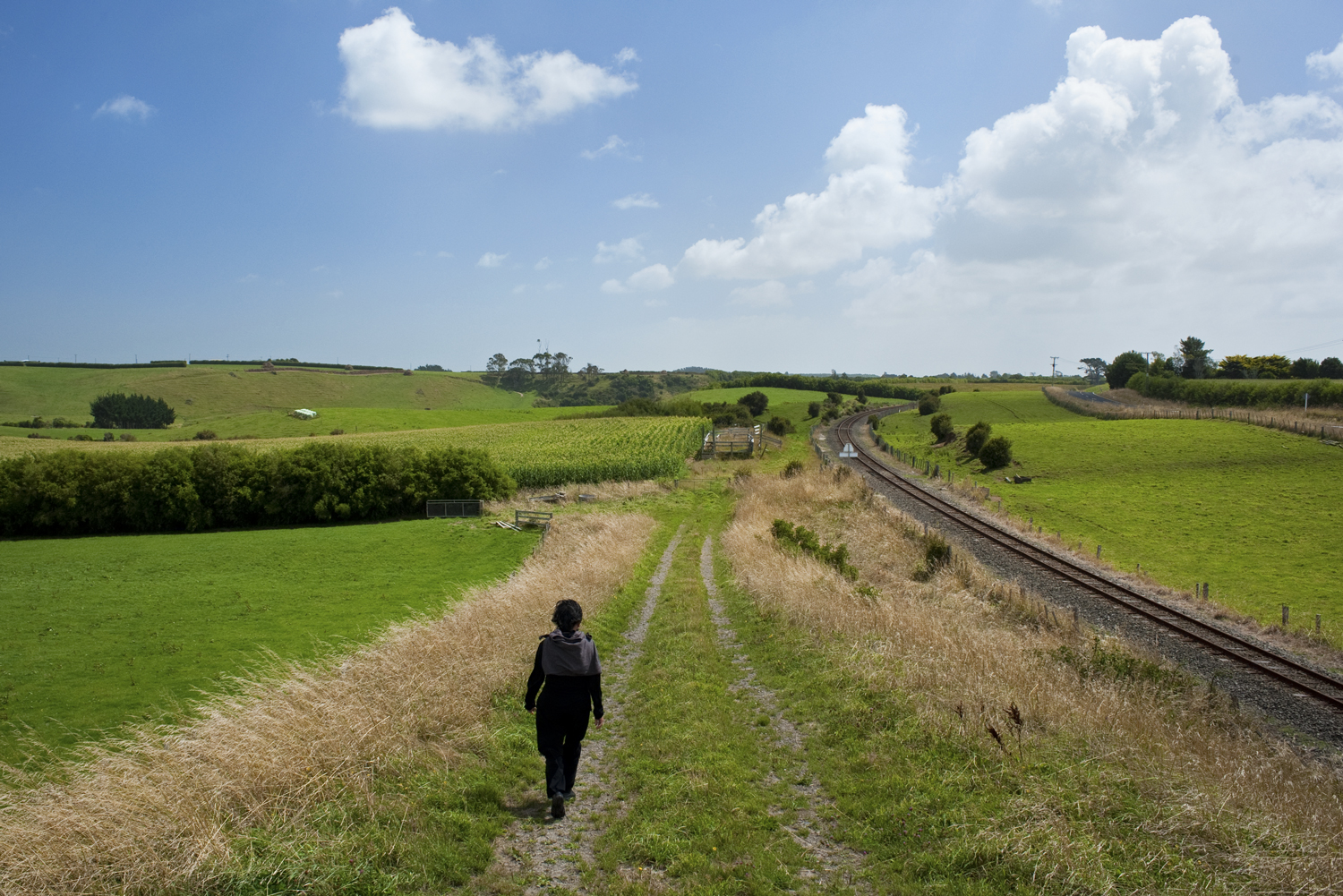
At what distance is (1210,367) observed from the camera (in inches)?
3187

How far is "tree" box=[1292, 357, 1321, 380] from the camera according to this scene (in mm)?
72500

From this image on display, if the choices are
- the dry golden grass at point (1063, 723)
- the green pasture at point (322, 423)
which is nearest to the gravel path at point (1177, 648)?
the dry golden grass at point (1063, 723)

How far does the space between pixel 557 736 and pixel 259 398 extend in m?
127

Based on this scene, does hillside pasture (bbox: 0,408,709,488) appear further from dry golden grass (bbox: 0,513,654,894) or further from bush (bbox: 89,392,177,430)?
dry golden grass (bbox: 0,513,654,894)

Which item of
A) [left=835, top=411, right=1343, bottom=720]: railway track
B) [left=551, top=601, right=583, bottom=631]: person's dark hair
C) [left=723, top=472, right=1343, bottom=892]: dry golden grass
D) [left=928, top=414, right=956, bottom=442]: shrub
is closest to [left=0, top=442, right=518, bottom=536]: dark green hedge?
[left=723, top=472, right=1343, bottom=892]: dry golden grass

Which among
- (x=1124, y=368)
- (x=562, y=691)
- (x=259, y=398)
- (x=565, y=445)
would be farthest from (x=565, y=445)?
(x=259, y=398)

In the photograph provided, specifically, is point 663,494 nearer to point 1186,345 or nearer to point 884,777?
point 884,777

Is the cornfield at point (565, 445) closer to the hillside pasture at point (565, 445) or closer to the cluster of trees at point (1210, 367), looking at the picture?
the hillside pasture at point (565, 445)

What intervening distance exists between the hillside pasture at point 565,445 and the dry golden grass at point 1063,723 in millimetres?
27203

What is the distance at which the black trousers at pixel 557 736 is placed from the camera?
5.99 metres

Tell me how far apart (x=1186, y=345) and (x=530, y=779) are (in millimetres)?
105701

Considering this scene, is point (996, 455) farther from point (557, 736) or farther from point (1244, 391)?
point (557, 736)

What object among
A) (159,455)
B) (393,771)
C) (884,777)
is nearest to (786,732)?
(884,777)

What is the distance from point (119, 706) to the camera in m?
11.3
